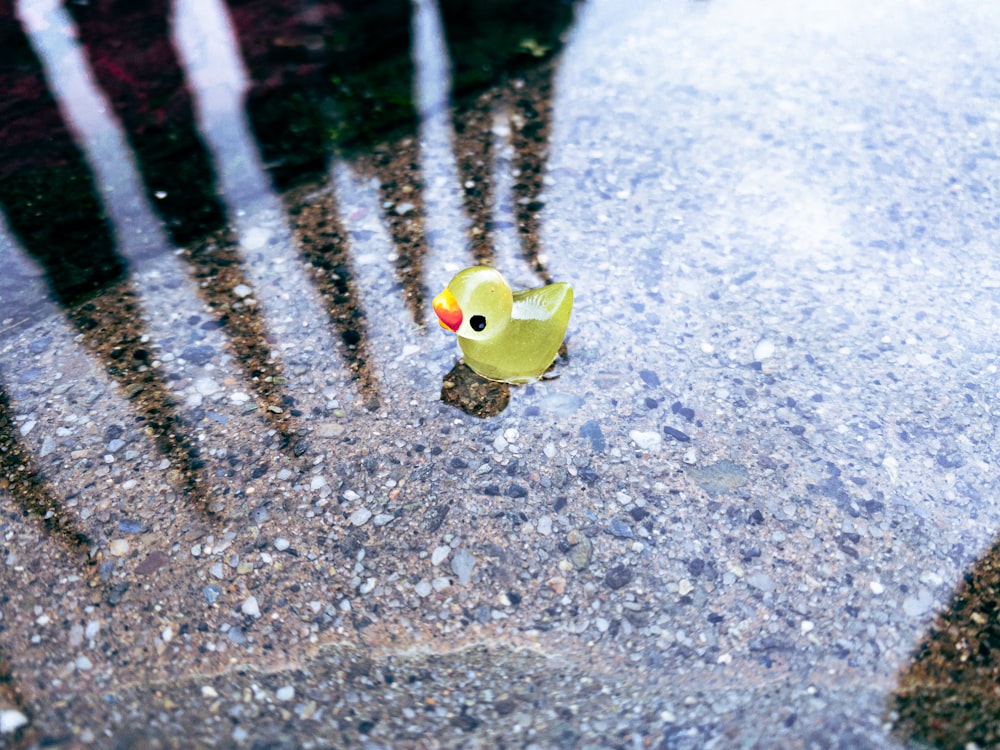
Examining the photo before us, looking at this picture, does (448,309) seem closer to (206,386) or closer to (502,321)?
(502,321)

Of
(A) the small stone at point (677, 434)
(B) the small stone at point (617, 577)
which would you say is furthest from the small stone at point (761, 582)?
(A) the small stone at point (677, 434)

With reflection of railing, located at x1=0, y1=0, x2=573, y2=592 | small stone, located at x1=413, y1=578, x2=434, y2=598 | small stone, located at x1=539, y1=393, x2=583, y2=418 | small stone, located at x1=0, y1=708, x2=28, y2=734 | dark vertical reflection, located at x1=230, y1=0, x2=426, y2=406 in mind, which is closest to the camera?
small stone, located at x1=0, y1=708, x2=28, y2=734

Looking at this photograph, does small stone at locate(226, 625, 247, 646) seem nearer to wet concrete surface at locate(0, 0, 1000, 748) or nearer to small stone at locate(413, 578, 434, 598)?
wet concrete surface at locate(0, 0, 1000, 748)

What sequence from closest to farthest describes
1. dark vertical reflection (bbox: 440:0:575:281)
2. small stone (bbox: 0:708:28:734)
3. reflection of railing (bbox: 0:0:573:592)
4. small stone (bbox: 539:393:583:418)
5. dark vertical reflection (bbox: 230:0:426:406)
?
small stone (bbox: 0:708:28:734), small stone (bbox: 539:393:583:418), reflection of railing (bbox: 0:0:573:592), dark vertical reflection (bbox: 230:0:426:406), dark vertical reflection (bbox: 440:0:575:281)

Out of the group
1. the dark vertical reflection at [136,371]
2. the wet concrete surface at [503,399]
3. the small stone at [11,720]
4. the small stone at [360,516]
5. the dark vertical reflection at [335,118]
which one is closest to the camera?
the small stone at [11,720]

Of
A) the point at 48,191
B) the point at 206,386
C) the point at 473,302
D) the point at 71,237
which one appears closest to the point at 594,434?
the point at 473,302

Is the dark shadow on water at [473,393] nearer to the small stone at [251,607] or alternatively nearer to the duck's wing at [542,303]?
the duck's wing at [542,303]

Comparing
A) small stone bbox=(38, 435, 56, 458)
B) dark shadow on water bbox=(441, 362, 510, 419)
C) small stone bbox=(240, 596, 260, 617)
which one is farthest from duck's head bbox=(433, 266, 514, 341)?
small stone bbox=(38, 435, 56, 458)

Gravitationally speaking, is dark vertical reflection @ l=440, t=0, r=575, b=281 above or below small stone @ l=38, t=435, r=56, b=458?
above
